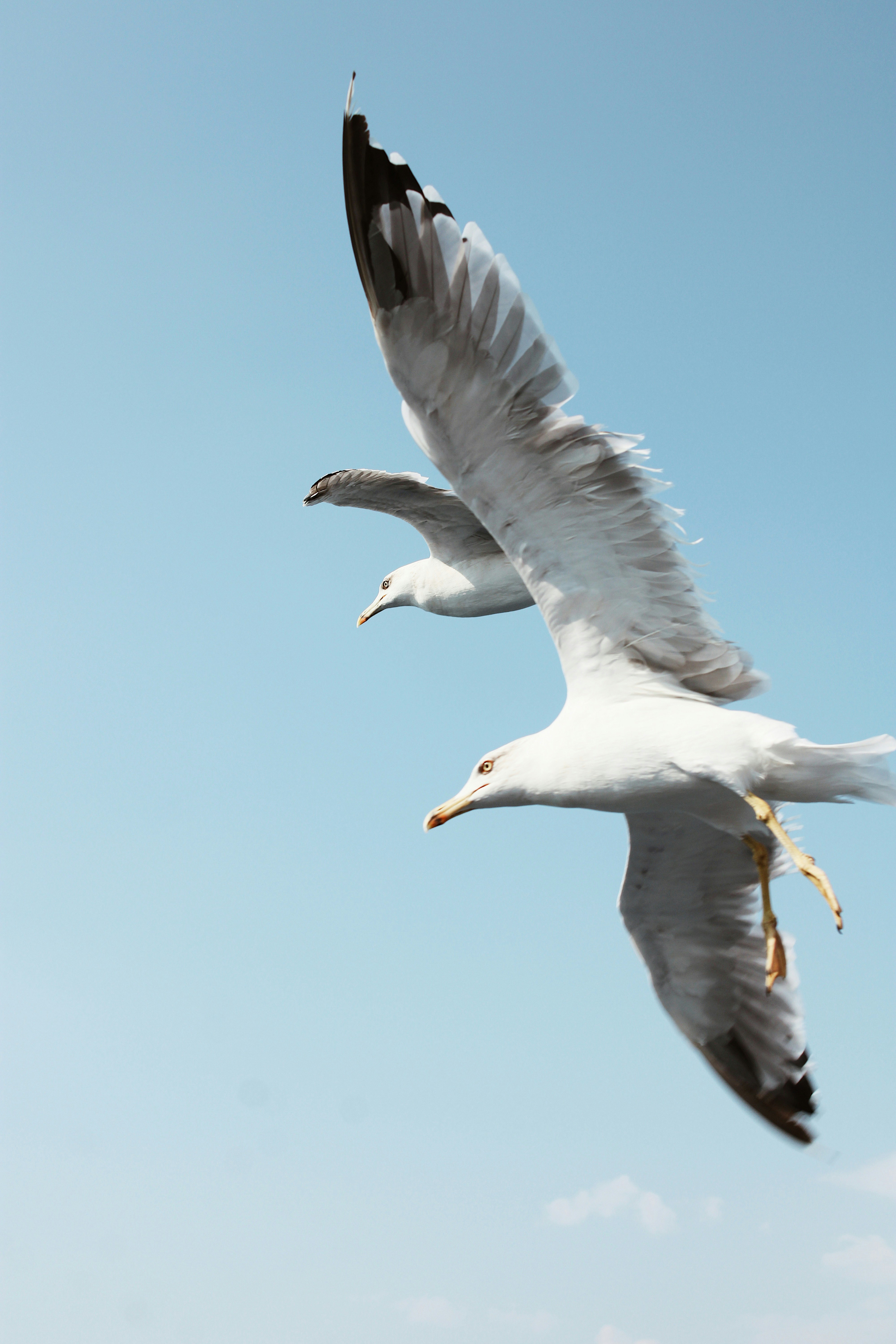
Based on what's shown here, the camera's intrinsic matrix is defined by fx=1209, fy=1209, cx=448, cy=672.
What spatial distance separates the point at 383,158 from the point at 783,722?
143 inches

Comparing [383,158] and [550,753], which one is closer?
[383,158]

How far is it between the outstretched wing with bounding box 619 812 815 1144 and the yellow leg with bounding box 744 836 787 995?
0.80m

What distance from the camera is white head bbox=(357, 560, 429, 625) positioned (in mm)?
12070

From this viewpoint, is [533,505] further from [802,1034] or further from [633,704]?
[802,1034]

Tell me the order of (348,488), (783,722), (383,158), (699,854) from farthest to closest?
(348,488) < (699,854) < (783,722) < (383,158)

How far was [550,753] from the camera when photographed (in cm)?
700

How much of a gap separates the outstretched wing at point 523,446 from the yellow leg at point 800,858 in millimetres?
1002

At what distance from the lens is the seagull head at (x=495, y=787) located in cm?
714

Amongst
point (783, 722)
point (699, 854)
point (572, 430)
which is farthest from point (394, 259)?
point (699, 854)

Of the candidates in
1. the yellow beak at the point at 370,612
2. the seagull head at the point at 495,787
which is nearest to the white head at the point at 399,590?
the yellow beak at the point at 370,612

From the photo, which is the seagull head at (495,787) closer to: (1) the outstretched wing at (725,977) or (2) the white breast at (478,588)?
(1) the outstretched wing at (725,977)

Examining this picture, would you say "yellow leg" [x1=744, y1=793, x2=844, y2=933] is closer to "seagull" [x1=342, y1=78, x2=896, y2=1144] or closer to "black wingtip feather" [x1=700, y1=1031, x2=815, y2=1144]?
"seagull" [x1=342, y1=78, x2=896, y2=1144]

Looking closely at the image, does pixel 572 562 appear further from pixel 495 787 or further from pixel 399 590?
pixel 399 590

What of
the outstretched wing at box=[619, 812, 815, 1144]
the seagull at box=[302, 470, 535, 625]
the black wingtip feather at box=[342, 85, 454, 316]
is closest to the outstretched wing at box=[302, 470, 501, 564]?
the seagull at box=[302, 470, 535, 625]
